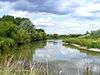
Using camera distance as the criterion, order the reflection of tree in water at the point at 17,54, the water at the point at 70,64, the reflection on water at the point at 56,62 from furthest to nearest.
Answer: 1. the water at the point at 70,64
2. the reflection of tree in water at the point at 17,54
3. the reflection on water at the point at 56,62

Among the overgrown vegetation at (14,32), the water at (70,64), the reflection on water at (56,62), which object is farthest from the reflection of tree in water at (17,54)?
the overgrown vegetation at (14,32)

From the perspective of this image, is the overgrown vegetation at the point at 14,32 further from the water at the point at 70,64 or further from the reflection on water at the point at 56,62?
the reflection on water at the point at 56,62

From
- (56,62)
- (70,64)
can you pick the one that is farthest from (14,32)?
(70,64)

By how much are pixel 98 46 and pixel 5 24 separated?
1149 inches

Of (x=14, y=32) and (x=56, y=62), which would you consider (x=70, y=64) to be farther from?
(x=14, y=32)

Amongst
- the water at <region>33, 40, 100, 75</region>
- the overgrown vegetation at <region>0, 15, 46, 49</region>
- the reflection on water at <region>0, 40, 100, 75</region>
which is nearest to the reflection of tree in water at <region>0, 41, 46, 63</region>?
the reflection on water at <region>0, 40, 100, 75</region>

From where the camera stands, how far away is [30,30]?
125438 mm

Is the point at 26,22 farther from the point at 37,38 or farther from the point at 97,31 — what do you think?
the point at 97,31

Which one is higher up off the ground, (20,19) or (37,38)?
(20,19)

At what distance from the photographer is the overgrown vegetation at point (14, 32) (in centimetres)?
6751

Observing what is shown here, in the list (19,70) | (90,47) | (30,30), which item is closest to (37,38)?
(30,30)

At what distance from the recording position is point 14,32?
82188 millimetres

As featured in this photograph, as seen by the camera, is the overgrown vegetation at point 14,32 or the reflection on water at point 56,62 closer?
the reflection on water at point 56,62

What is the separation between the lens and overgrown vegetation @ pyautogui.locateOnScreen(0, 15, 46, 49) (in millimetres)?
67506
